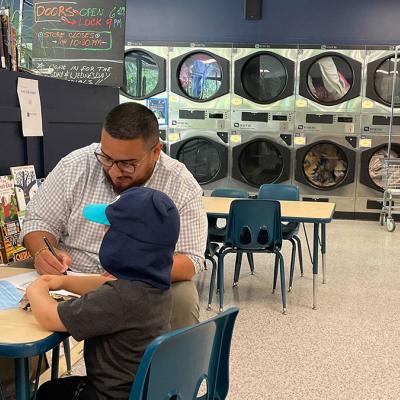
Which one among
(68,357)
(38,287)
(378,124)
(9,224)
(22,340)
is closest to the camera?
(22,340)

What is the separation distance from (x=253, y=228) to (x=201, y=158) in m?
3.62

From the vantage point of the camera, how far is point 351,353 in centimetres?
291

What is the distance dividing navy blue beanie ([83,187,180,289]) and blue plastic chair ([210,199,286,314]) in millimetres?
2147

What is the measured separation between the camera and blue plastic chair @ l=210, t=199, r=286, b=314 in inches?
134

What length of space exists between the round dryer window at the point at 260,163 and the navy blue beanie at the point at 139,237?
5.61 meters

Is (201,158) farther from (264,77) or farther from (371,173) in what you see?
(371,173)

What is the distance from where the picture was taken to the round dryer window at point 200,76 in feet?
22.2

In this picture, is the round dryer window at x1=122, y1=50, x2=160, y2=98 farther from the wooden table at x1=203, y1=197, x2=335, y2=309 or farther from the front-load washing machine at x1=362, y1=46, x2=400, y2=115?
the wooden table at x1=203, y1=197, x2=335, y2=309

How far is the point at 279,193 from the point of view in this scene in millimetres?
4391

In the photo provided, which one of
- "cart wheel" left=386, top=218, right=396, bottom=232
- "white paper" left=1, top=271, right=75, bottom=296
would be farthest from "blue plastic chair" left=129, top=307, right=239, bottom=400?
"cart wheel" left=386, top=218, right=396, bottom=232

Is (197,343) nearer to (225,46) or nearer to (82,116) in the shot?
(82,116)

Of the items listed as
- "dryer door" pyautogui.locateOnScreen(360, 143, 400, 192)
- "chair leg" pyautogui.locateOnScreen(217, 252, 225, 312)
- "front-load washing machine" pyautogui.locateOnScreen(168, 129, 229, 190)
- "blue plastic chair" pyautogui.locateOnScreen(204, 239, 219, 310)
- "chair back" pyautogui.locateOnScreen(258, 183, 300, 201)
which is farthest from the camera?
"front-load washing machine" pyautogui.locateOnScreen(168, 129, 229, 190)

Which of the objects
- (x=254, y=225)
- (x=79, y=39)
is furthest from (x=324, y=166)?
(x=79, y=39)

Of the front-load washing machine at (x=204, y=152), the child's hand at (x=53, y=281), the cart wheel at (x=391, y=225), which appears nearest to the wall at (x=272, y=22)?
the front-load washing machine at (x=204, y=152)
